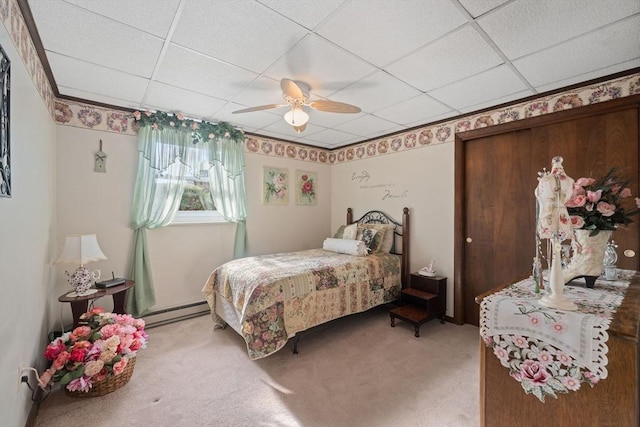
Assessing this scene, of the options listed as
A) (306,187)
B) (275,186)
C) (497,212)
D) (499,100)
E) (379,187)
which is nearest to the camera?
(499,100)

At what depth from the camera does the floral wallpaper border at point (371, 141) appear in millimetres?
1662

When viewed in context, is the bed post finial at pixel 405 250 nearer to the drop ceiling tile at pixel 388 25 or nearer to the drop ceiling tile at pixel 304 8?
the drop ceiling tile at pixel 388 25

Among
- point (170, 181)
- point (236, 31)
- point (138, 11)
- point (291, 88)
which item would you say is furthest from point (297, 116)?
point (170, 181)

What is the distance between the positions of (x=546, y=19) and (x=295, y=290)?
258cm

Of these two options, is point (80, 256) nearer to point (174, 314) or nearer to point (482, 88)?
point (174, 314)

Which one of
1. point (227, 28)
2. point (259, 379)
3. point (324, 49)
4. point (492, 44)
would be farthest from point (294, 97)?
point (259, 379)

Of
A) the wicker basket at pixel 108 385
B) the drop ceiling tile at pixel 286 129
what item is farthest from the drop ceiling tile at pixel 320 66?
the wicker basket at pixel 108 385

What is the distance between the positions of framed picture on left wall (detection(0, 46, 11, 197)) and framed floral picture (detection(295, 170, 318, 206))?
3353 millimetres

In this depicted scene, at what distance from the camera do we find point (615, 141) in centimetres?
227

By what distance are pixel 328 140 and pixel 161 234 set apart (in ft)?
8.83

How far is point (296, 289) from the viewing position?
8.23 ft

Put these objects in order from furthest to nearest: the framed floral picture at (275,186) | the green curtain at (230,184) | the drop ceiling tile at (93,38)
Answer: the framed floral picture at (275,186) < the green curtain at (230,184) < the drop ceiling tile at (93,38)

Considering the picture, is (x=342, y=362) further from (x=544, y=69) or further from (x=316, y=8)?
(x=544, y=69)

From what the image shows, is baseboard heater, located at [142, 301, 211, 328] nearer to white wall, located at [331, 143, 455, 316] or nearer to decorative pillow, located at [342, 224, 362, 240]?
decorative pillow, located at [342, 224, 362, 240]
